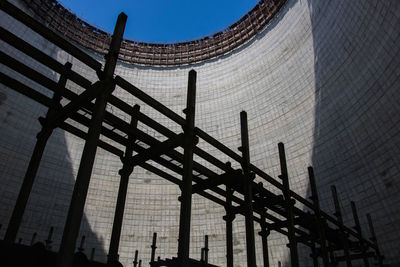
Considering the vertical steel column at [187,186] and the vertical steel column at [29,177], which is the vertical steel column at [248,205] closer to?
the vertical steel column at [187,186]

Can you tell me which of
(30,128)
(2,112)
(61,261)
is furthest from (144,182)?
(61,261)

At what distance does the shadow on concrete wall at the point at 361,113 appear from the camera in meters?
14.7

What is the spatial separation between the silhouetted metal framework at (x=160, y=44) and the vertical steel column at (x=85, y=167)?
21.0 meters

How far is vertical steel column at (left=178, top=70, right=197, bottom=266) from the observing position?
760 centimetres

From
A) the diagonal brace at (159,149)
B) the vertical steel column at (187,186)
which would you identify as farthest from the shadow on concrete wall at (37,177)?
the vertical steel column at (187,186)

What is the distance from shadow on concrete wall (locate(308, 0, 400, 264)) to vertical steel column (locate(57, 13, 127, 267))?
41.8 feet

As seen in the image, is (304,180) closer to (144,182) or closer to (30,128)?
(144,182)

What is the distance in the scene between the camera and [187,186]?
28.0 feet

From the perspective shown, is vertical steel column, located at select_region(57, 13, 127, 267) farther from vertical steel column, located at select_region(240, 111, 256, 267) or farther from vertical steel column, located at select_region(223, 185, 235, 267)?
vertical steel column, located at select_region(223, 185, 235, 267)

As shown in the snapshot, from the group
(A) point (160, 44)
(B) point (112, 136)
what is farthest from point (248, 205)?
(A) point (160, 44)

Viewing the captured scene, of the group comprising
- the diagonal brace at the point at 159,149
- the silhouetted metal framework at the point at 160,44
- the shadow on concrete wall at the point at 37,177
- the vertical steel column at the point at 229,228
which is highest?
the silhouetted metal framework at the point at 160,44

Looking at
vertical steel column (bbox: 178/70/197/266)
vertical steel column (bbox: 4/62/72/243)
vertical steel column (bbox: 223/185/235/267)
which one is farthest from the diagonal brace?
vertical steel column (bbox: 223/185/235/267)

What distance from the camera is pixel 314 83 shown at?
797 inches

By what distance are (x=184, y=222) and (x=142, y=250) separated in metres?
15.0
